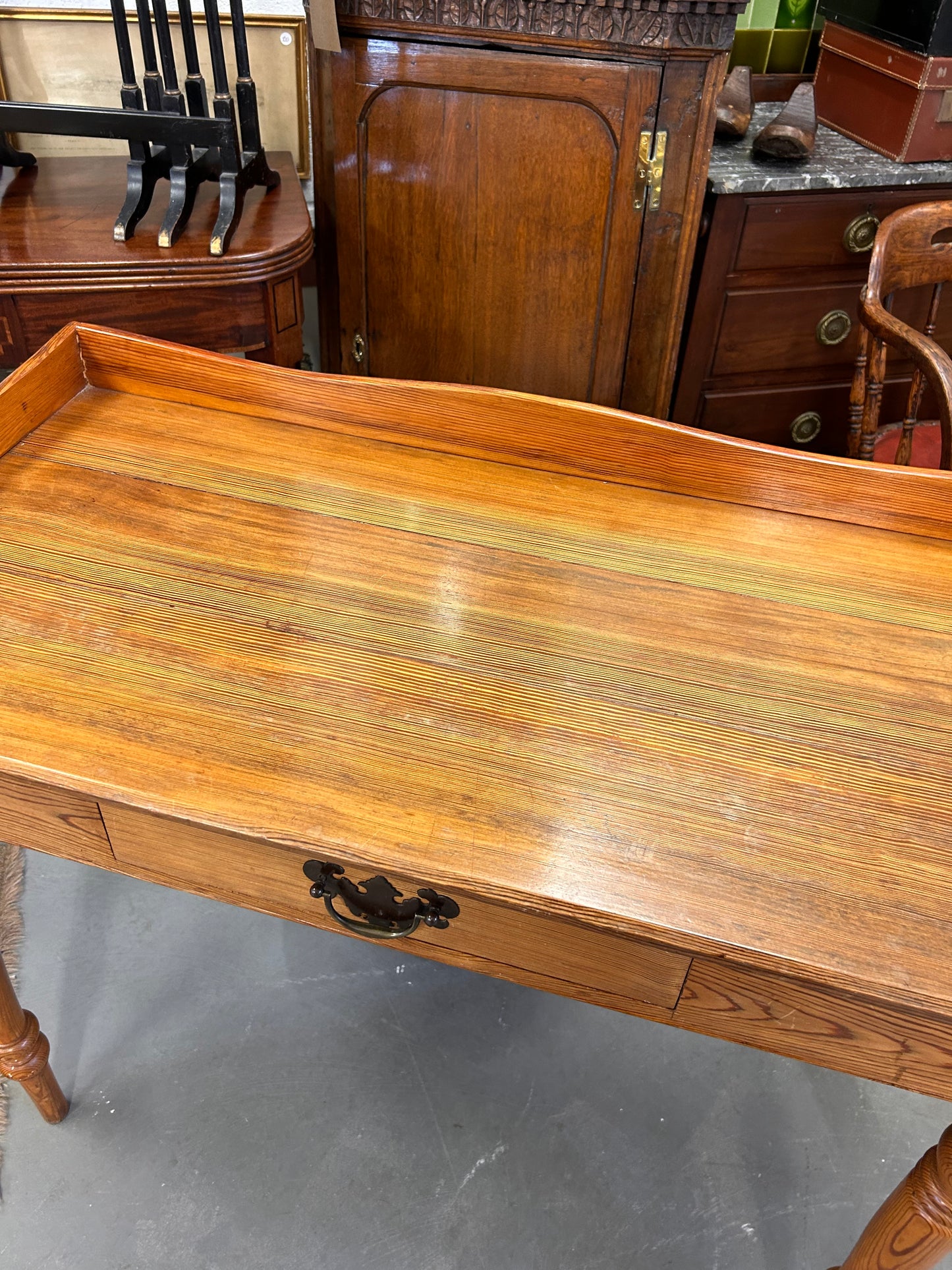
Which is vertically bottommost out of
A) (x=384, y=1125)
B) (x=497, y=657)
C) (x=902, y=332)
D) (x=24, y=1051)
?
(x=384, y=1125)

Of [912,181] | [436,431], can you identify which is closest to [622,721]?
[436,431]

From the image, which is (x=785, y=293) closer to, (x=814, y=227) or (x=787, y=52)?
(x=814, y=227)

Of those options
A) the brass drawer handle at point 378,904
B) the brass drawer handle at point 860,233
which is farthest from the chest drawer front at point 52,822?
the brass drawer handle at point 860,233

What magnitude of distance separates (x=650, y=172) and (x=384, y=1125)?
151 cm

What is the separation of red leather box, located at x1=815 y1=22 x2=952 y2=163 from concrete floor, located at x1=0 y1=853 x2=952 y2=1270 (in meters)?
1.69

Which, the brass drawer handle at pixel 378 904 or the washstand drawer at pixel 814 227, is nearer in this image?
the brass drawer handle at pixel 378 904

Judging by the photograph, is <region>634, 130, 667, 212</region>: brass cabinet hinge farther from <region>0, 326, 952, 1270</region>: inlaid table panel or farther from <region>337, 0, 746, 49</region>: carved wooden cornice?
<region>0, 326, 952, 1270</region>: inlaid table panel

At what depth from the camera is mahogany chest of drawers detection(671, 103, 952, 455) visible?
5.93 feet

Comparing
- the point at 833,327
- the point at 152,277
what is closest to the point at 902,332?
the point at 833,327

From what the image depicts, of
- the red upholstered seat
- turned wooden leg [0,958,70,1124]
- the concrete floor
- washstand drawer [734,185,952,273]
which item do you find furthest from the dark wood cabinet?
turned wooden leg [0,958,70,1124]

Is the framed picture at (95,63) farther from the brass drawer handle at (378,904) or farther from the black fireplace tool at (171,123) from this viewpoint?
the brass drawer handle at (378,904)

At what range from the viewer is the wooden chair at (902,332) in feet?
4.11

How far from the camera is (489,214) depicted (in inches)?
66.0

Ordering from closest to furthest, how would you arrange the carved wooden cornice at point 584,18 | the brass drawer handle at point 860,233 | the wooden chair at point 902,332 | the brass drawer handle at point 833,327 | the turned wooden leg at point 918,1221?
the turned wooden leg at point 918,1221, the wooden chair at point 902,332, the carved wooden cornice at point 584,18, the brass drawer handle at point 860,233, the brass drawer handle at point 833,327
